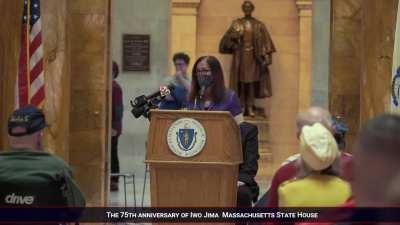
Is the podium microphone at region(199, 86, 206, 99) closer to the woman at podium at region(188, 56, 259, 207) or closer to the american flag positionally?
the woman at podium at region(188, 56, 259, 207)

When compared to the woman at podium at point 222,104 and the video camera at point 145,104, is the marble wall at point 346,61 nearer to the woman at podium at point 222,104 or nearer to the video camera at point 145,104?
the video camera at point 145,104

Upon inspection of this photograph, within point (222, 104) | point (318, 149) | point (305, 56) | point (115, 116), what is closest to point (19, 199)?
point (318, 149)

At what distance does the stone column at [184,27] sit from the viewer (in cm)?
1662

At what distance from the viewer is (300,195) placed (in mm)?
3766

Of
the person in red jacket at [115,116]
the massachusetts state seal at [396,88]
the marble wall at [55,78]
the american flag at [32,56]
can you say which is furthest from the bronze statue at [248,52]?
the massachusetts state seal at [396,88]

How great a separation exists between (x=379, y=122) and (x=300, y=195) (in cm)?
159

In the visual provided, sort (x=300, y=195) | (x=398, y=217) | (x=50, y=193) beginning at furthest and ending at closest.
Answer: (x=50, y=193) < (x=300, y=195) < (x=398, y=217)

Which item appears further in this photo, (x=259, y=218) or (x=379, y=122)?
(x=259, y=218)

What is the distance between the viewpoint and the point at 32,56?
8.59 m

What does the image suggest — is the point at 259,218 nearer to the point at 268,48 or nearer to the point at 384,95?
the point at 384,95

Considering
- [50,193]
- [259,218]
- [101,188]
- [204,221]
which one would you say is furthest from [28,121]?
[101,188]

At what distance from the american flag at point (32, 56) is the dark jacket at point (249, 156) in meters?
2.50

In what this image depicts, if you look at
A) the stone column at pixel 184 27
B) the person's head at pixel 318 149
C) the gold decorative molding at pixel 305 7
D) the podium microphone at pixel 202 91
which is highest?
the gold decorative molding at pixel 305 7

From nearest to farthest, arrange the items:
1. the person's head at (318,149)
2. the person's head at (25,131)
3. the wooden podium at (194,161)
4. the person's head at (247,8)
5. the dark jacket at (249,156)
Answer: the person's head at (318,149), the person's head at (25,131), the wooden podium at (194,161), the dark jacket at (249,156), the person's head at (247,8)
